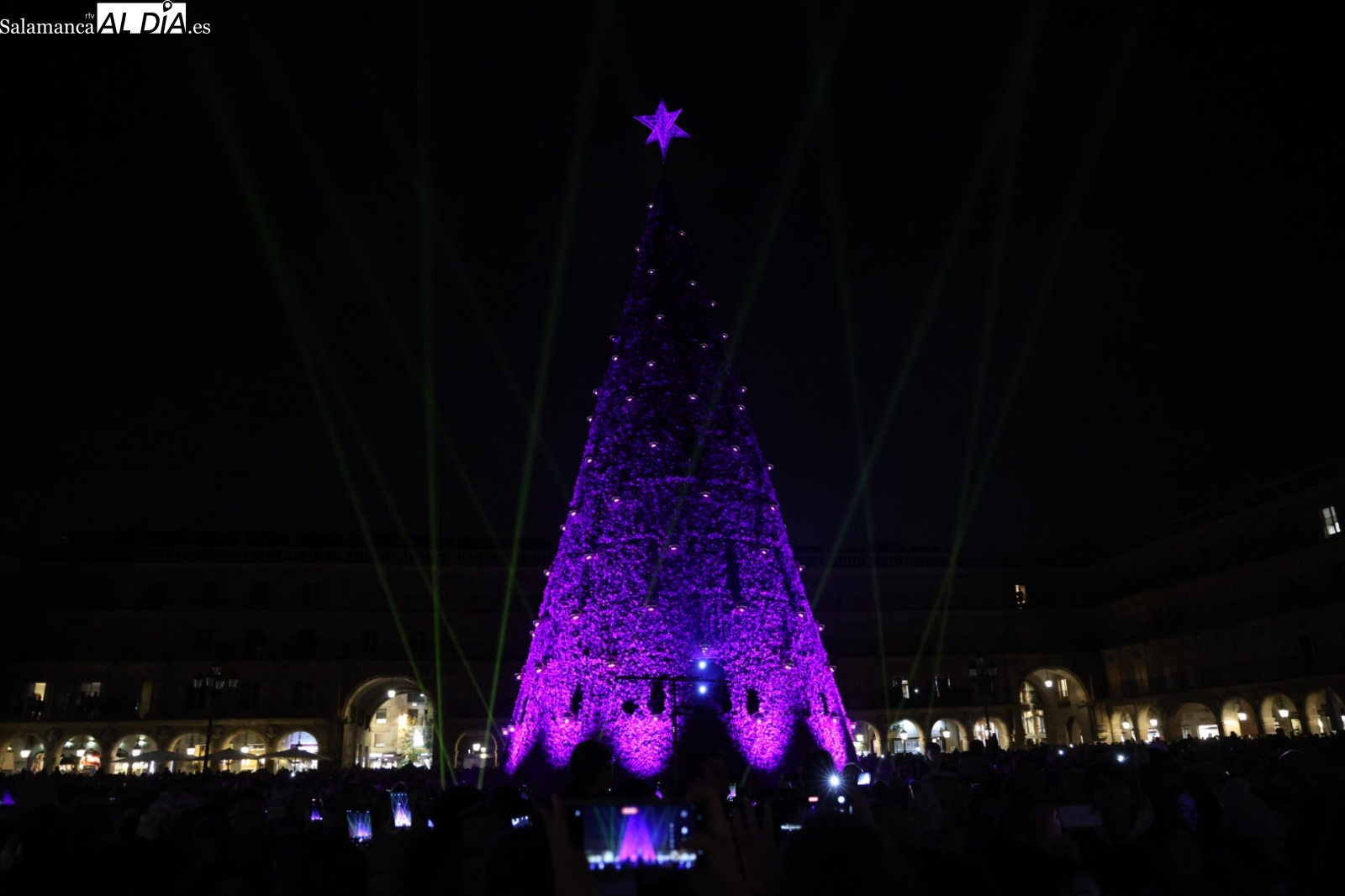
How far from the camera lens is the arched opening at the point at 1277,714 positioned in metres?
32.3

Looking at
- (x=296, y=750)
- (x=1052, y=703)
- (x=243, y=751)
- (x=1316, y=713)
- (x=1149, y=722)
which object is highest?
(x=243, y=751)

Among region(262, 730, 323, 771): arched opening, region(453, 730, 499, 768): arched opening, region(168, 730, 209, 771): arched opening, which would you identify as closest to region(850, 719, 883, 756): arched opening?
region(453, 730, 499, 768): arched opening

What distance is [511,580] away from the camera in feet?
126

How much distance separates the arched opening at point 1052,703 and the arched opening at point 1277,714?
9.51 meters

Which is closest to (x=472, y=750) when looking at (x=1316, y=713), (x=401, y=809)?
(x=401, y=809)

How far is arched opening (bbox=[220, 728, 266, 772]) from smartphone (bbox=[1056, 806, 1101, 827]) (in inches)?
1400

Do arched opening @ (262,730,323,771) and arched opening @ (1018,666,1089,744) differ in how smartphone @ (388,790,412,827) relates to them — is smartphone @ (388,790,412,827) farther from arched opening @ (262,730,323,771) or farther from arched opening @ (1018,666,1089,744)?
arched opening @ (1018,666,1089,744)

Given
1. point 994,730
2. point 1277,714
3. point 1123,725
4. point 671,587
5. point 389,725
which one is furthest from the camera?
point 389,725

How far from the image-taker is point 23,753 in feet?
114

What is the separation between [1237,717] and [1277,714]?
1.92 m

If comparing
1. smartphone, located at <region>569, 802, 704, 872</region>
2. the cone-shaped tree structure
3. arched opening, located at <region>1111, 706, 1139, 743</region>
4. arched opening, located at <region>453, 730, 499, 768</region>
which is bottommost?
arched opening, located at <region>1111, 706, 1139, 743</region>

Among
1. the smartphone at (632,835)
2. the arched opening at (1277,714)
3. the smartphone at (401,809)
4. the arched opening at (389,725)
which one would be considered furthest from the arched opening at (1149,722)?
the smartphone at (632,835)

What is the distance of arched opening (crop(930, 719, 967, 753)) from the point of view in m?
40.5

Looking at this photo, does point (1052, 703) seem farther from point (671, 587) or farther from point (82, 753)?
point (82, 753)
